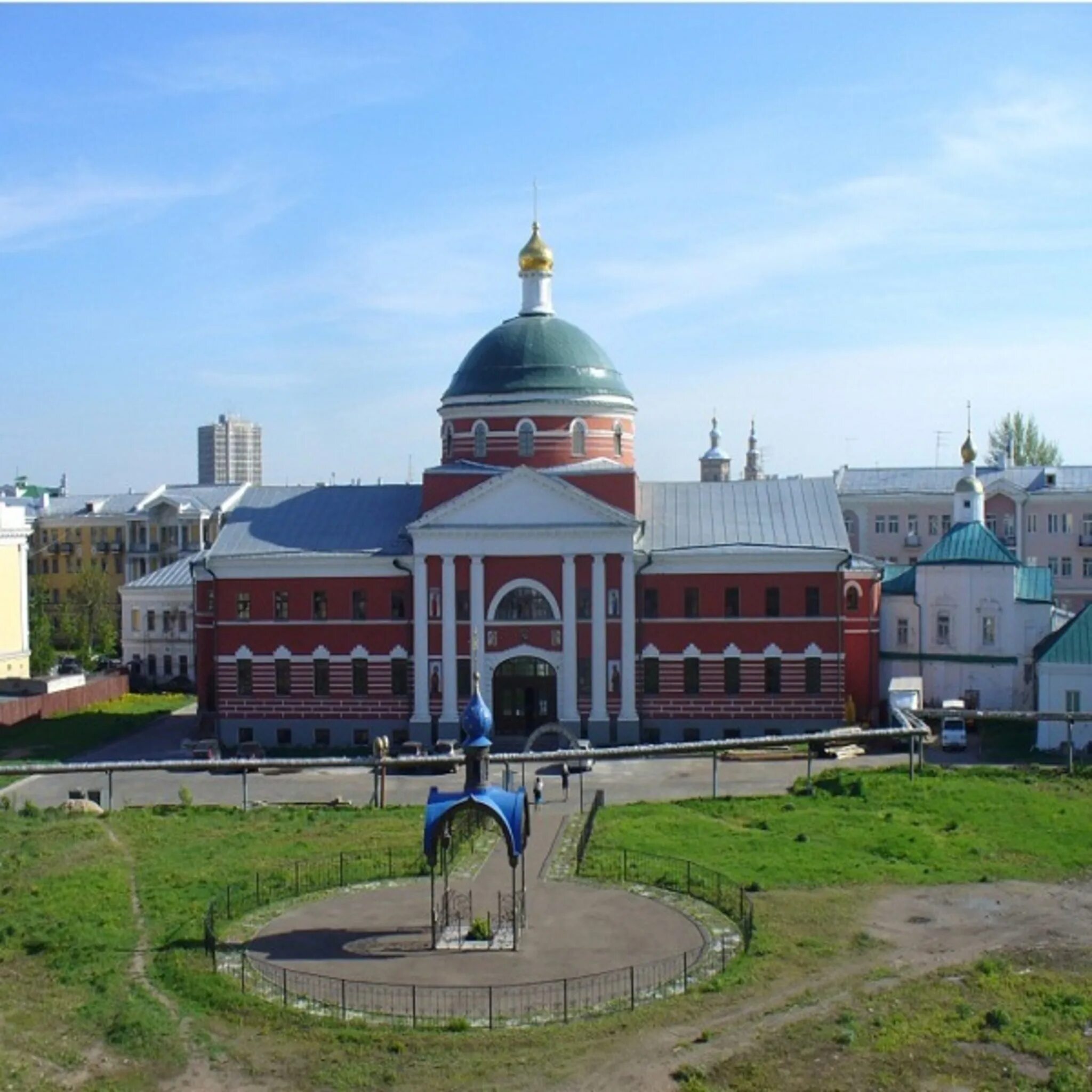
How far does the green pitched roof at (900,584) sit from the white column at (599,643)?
10595 millimetres

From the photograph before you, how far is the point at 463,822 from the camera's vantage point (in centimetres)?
2705

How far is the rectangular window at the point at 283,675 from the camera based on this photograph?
53625mm

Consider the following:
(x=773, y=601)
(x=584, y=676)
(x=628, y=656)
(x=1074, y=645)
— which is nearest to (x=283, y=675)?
(x=584, y=676)

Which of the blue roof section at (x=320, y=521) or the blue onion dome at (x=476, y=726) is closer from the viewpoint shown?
the blue onion dome at (x=476, y=726)

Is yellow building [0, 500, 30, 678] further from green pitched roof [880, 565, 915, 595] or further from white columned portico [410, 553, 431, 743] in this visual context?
green pitched roof [880, 565, 915, 595]

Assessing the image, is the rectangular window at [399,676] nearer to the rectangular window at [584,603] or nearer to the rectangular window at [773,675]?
the rectangular window at [584,603]

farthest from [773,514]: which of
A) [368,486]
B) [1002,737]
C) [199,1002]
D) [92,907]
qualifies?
[199,1002]

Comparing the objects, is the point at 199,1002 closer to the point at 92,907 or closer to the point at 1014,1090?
the point at 92,907

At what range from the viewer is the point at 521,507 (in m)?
51.8

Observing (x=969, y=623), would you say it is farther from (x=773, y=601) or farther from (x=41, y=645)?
(x=41, y=645)

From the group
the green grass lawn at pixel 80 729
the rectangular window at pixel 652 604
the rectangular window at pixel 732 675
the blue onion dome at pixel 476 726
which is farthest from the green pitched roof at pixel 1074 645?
the green grass lawn at pixel 80 729

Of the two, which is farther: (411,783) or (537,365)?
(537,365)

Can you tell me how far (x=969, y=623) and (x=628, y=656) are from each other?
1208 centimetres

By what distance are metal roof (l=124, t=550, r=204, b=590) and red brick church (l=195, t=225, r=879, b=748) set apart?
703 inches
